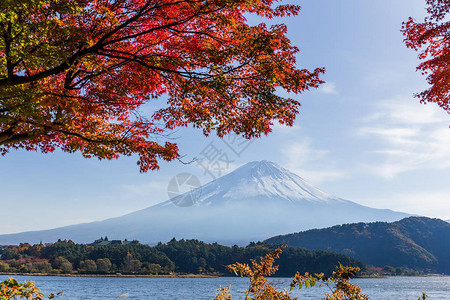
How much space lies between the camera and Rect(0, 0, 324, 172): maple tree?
5.81m

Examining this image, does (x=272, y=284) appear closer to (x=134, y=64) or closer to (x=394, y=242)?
(x=134, y=64)

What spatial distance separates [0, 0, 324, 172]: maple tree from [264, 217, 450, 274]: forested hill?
366ft

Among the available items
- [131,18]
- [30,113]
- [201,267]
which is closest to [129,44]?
[131,18]

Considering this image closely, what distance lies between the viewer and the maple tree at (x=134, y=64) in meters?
5.81

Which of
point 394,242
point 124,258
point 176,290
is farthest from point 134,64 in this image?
point 394,242

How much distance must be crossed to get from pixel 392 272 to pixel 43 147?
119209 millimetres

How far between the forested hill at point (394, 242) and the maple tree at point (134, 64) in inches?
4389

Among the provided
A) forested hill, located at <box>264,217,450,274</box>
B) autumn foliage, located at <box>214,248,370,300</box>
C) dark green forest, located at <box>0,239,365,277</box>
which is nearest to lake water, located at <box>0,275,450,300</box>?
dark green forest, located at <box>0,239,365,277</box>

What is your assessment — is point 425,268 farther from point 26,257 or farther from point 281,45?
point 281,45

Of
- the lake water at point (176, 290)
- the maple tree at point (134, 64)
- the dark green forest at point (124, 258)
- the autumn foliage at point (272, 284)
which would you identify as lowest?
the lake water at point (176, 290)

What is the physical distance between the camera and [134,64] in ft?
25.7

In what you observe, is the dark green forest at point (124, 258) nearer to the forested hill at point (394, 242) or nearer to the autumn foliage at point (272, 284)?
the forested hill at point (394, 242)

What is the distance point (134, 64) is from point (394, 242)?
118812mm

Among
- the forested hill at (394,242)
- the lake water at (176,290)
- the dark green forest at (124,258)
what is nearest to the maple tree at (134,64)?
the lake water at (176,290)
